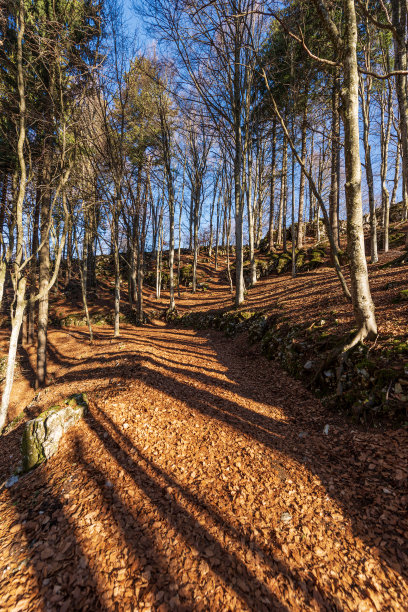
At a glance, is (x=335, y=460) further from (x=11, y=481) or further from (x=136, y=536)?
(x=11, y=481)

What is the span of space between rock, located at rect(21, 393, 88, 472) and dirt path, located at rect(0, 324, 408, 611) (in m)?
0.23

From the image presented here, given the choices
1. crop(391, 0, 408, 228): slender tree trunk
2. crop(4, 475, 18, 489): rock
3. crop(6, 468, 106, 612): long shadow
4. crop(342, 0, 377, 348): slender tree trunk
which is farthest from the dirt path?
crop(391, 0, 408, 228): slender tree trunk

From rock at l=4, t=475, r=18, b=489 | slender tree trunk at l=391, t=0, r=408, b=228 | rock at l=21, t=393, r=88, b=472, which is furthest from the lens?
slender tree trunk at l=391, t=0, r=408, b=228

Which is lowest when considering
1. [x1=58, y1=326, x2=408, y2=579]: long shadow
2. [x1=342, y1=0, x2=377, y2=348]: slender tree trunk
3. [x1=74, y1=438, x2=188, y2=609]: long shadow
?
[x1=74, y1=438, x2=188, y2=609]: long shadow

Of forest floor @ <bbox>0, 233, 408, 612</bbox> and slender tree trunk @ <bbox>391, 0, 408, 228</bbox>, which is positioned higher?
slender tree trunk @ <bbox>391, 0, 408, 228</bbox>

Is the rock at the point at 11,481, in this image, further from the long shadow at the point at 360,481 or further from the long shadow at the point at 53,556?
the long shadow at the point at 360,481

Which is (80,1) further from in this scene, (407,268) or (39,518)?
(407,268)

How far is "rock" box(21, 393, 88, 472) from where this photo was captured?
412 centimetres

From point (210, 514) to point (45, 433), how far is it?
3426 millimetres

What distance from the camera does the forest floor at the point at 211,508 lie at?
2127 mm

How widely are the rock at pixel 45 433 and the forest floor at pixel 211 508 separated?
0.63 feet

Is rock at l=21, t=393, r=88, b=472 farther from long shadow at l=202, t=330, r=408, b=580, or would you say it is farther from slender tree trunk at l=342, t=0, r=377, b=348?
slender tree trunk at l=342, t=0, r=377, b=348

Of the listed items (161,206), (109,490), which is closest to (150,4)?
(161,206)

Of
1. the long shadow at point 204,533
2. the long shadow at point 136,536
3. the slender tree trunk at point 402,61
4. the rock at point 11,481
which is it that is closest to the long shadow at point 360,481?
the long shadow at point 204,533
